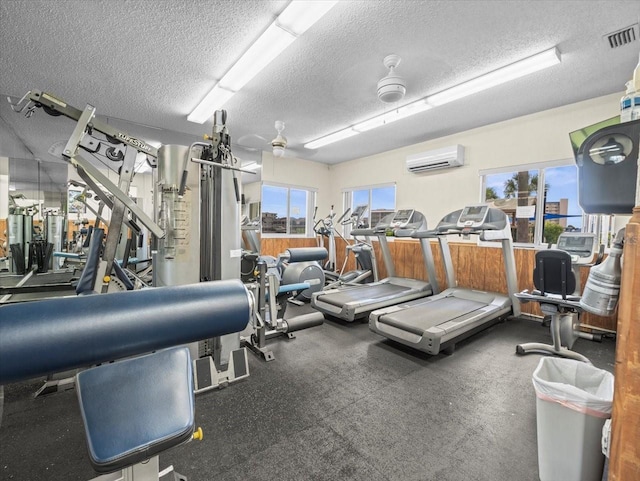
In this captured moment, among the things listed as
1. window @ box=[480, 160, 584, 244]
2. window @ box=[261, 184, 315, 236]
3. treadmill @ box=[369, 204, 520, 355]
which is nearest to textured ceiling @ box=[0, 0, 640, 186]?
window @ box=[480, 160, 584, 244]

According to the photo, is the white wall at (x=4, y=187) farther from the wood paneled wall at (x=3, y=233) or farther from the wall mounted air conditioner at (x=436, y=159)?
the wall mounted air conditioner at (x=436, y=159)

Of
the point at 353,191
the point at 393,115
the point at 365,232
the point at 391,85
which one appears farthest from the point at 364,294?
the point at 353,191

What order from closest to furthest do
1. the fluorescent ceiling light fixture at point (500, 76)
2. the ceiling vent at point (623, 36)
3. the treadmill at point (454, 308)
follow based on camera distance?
1. the ceiling vent at point (623, 36)
2. the fluorescent ceiling light fixture at point (500, 76)
3. the treadmill at point (454, 308)

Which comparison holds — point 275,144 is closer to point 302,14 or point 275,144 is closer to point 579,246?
point 302,14

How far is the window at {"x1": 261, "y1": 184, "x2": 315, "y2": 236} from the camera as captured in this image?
6.81m

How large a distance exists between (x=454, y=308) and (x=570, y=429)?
2.54 meters

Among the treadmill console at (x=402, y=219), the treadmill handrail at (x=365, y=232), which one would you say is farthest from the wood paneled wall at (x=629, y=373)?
the treadmill handrail at (x=365, y=232)

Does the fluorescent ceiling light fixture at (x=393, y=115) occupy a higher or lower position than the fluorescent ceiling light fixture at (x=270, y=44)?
higher

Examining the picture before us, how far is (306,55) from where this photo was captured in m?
2.96

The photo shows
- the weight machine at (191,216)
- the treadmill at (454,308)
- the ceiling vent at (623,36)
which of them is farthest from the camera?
the treadmill at (454,308)

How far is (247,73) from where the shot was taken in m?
3.20

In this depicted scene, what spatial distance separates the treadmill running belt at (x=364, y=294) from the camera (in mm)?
4244

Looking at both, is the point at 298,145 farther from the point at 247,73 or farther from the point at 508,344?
the point at 508,344

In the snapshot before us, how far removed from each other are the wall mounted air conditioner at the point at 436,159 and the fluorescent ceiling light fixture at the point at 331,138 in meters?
1.32
